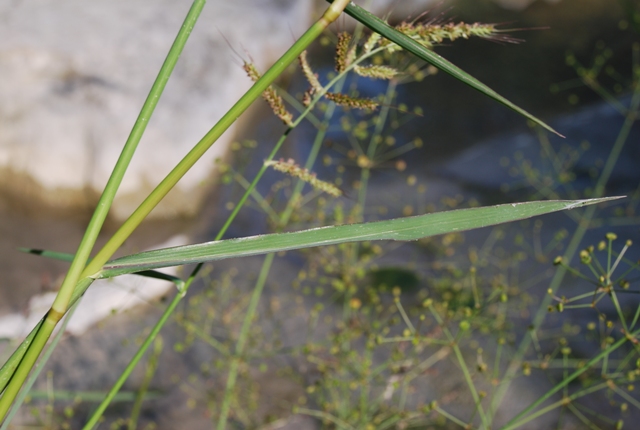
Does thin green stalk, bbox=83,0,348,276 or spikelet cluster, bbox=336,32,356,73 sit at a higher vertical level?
spikelet cluster, bbox=336,32,356,73

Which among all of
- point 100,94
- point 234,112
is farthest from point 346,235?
point 100,94

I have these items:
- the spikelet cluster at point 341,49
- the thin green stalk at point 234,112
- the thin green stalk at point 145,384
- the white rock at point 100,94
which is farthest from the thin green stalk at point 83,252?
the white rock at point 100,94

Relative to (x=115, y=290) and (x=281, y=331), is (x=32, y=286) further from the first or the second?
(x=281, y=331)

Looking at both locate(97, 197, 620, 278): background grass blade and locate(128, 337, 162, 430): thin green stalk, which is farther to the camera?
locate(128, 337, 162, 430): thin green stalk

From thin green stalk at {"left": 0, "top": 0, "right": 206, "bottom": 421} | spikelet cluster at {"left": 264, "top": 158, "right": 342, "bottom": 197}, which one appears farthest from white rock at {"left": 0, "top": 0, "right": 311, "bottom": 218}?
thin green stalk at {"left": 0, "top": 0, "right": 206, "bottom": 421}

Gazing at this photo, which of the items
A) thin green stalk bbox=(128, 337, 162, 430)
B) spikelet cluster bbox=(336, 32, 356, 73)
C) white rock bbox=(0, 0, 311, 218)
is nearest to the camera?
spikelet cluster bbox=(336, 32, 356, 73)

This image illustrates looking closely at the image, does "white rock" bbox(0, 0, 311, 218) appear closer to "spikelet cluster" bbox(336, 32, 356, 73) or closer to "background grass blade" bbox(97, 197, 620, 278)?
"spikelet cluster" bbox(336, 32, 356, 73)

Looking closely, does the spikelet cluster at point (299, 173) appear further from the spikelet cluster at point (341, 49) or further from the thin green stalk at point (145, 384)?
the thin green stalk at point (145, 384)

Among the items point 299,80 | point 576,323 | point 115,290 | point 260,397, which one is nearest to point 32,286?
point 115,290

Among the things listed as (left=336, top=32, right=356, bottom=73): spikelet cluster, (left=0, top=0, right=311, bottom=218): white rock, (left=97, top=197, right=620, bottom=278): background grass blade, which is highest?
(left=0, top=0, right=311, bottom=218): white rock
